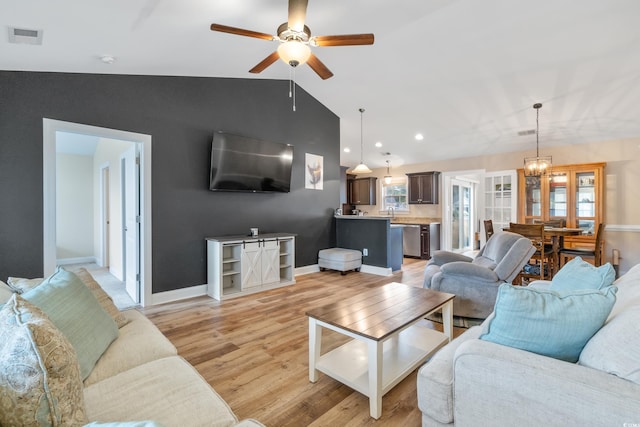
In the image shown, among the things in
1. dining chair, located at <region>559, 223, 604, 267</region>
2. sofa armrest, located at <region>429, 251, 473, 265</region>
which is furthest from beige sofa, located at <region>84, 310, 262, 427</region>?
dining chair, located at <region>559, 223, 604, 267</region>

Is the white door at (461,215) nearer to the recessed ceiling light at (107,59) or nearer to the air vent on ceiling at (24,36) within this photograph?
the recessed ceiling light at (107,59)

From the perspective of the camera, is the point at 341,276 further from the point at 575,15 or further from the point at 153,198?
the point at 575,15

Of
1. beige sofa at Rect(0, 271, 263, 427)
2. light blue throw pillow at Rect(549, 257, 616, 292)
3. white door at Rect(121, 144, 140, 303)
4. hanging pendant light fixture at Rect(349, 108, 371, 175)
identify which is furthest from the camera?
hanging pendant light fixture at Rect(349, 108, 371, 175)

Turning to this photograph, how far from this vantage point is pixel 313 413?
71.4 inches

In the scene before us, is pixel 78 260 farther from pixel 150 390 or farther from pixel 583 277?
pixel 583 277

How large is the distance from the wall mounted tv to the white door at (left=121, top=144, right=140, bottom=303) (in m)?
0.90

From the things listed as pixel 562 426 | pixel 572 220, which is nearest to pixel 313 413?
pixel 562 426

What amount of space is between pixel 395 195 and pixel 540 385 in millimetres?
7514

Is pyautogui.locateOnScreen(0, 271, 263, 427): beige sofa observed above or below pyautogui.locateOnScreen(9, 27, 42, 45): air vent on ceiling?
below

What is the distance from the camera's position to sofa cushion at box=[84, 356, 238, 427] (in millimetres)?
1120

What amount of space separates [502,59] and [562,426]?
413cm

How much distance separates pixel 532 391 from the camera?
3.48 feet

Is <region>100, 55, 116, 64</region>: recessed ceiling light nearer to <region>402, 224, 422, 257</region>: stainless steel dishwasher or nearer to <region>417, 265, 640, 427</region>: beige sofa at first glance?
<region>417, 265, 640, 427</region>: beige sofa

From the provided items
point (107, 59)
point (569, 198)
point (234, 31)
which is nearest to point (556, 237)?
point (569, 198)
